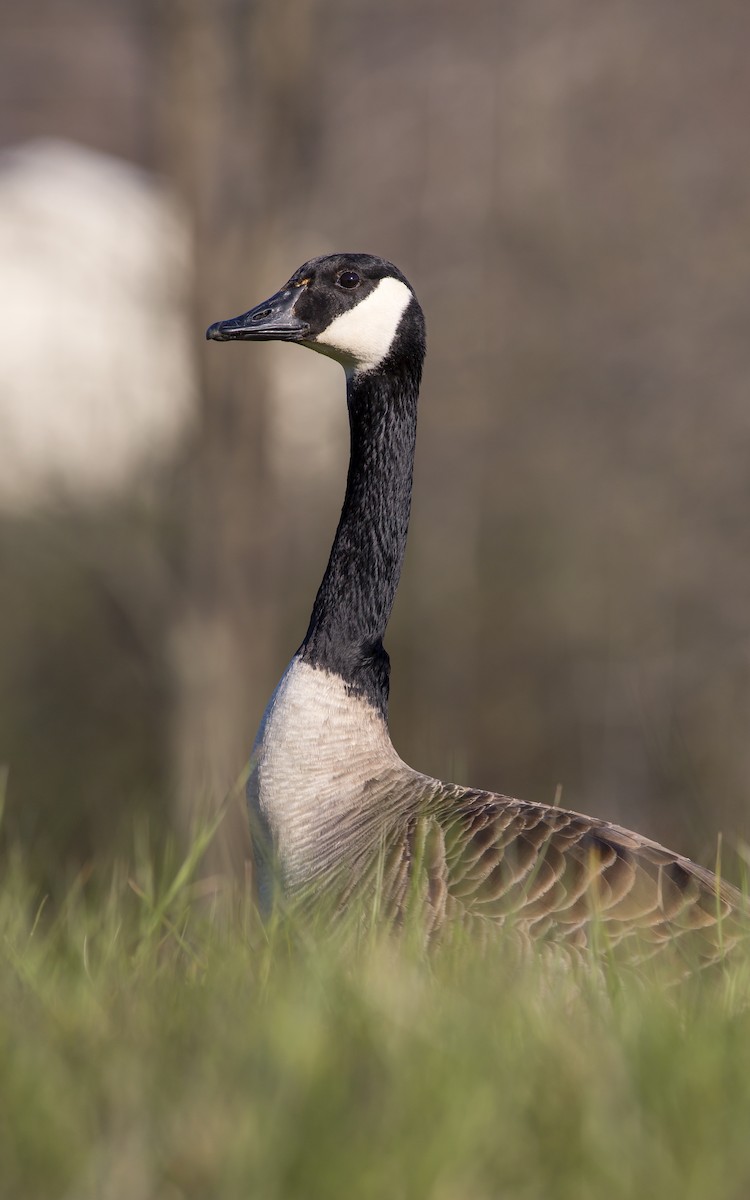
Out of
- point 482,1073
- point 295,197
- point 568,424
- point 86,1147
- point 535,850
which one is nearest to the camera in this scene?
point 86,1147

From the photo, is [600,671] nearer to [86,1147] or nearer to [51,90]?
[51,90]

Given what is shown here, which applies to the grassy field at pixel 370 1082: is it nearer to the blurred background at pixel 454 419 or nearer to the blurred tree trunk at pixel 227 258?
the blurred tree trunk at pixel 227 258

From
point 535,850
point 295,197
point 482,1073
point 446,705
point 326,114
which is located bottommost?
point 482,1073

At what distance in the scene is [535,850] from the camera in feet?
10.6

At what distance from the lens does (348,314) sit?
429 centimetres

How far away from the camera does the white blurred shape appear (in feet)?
28.2

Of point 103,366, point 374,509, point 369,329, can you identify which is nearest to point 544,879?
point 374,509

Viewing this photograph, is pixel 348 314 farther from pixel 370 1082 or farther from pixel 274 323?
pixel 370 1082

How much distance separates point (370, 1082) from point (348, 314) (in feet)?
9.15

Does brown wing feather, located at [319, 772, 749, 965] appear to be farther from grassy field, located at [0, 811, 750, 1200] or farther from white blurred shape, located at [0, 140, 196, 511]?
white blurred shape, located at [0, 140, 196, 511]

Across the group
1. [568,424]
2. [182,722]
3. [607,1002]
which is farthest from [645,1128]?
[568,424]

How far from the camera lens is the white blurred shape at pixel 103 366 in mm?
8602

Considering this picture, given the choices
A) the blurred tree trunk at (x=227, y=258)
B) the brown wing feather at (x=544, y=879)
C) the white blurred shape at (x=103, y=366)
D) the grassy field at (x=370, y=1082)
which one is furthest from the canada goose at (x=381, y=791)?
the white blurred shape at (x=103, y=366)

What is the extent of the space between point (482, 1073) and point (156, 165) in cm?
790
